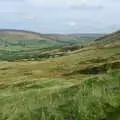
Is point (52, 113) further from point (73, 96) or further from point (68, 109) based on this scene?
point (73, 96)

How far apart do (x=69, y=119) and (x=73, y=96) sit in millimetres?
2676

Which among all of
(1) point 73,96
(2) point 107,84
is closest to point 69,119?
(1) point 73,96

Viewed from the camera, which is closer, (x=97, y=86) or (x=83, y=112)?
(x=83, y=112)

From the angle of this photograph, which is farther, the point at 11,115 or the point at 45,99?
the point at 45,99

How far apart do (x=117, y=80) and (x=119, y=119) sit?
454cm

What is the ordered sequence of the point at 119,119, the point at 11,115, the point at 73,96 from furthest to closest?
the point at 73,96, the point at 11,115, the point at 119,119

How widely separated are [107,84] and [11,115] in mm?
7298

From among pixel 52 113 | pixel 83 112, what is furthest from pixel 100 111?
pixel 52 113

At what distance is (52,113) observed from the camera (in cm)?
2345

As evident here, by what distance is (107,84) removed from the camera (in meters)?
26.2

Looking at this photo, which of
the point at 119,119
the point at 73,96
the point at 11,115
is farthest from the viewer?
the point at 73,96

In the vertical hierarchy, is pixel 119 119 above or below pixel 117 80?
below

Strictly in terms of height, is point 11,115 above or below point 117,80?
below

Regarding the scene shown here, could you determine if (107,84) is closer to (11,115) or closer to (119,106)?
(119,106)
